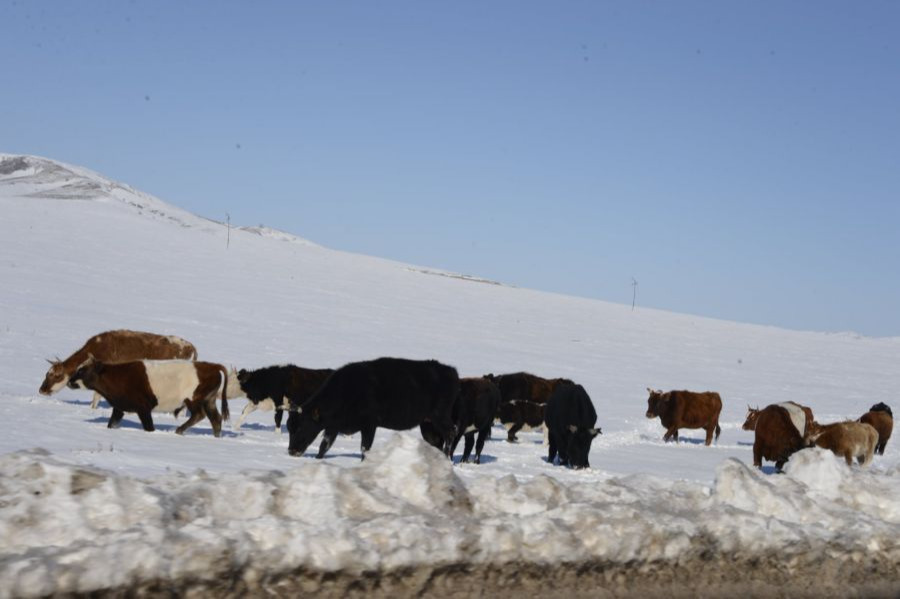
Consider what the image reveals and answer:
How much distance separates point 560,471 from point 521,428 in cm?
617

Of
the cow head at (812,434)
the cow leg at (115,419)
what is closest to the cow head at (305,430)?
the cow leg at (115,419)

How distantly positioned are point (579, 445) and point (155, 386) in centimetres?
639

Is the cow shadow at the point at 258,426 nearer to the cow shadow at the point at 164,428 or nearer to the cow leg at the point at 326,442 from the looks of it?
the cow shadow at the point at 164,428

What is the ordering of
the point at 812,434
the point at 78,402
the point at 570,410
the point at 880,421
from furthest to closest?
the point at 880,421 → the point at 78,402 → the point at 570,410 → the point at 812,434

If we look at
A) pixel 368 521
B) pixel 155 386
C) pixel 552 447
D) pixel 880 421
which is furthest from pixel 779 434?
pixel 368 521

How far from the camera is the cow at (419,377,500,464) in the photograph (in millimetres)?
13880

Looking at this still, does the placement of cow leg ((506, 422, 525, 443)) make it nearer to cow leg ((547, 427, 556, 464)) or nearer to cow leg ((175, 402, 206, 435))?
cow leg ((547, 427, 556, 464))

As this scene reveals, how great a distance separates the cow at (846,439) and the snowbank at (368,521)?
33.2 ft

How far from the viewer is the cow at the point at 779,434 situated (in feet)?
48.1

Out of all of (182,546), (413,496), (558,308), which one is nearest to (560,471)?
(413,496)

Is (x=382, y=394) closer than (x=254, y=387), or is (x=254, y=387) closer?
(x=382, y=394)

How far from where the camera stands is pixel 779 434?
1482 centimetres

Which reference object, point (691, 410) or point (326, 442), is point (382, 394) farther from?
point (691, 410)

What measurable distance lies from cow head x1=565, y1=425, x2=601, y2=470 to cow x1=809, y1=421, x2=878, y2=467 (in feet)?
11.0
